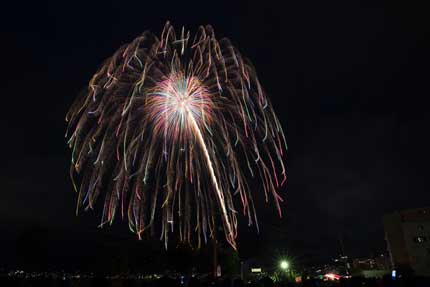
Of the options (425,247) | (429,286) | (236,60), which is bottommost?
(429,286)

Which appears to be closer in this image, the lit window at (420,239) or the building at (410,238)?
the building at (410,238)

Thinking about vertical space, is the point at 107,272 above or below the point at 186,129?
below

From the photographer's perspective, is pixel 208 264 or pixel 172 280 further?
pixel 208 264

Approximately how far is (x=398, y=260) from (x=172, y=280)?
70.2 metres

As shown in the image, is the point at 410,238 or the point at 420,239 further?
the point at 410,238

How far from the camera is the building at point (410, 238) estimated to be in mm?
70812

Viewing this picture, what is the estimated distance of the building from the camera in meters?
70.8

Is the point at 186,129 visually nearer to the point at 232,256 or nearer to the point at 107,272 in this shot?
the point at 232,256

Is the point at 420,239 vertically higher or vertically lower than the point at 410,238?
lower

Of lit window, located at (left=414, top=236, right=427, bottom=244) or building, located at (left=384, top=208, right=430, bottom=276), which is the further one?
lit window, located at (left=414, top=236, right=427, bottom=244)

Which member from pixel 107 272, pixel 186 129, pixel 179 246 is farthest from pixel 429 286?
pixel 107 272

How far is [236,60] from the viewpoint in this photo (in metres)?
25.8

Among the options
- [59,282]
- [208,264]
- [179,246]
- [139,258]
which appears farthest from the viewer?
[139,258]

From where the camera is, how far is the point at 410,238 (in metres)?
73.4
